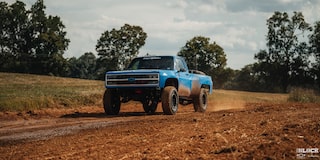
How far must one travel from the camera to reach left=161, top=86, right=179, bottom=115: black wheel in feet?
41.7

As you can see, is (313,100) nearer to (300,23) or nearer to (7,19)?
(300,23)

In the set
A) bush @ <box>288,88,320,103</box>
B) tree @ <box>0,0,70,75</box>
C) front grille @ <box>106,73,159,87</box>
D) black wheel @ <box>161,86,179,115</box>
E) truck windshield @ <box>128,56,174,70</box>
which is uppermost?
tree @ <box>0,0,70,75</box>

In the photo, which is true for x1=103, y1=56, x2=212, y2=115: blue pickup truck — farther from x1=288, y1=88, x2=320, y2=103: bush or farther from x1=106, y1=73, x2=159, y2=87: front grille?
x1=288, y1=88, x2=320, y2=103: bush

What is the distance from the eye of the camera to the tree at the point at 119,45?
76.1 m

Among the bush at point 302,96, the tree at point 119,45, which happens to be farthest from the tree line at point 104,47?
the bush at point 302,96

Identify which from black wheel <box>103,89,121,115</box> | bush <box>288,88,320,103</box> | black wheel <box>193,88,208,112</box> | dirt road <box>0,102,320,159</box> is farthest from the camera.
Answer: bush <box>288,88,320,103</box>

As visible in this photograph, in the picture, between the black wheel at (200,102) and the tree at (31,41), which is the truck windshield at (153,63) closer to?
the black wheel at (200,102)

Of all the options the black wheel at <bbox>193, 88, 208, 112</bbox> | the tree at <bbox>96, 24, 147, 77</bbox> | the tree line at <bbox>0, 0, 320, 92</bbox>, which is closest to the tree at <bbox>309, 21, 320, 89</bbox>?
the tree line at <bbox>0, 0, 320, 92</bbox>

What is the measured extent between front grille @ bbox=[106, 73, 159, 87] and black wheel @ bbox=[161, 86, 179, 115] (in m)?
0.42

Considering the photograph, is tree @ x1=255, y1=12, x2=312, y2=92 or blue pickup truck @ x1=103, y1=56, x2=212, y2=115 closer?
blue pickup truck @ x1=103, y1=56, x2=212, y2=115

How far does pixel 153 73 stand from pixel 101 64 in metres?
63.9

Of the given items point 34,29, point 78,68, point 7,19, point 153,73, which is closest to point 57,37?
point 34,29

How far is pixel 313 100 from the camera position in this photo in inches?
943

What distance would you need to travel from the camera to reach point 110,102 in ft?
45.5
